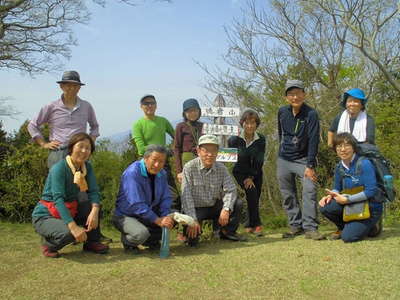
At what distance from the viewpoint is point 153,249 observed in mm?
3973

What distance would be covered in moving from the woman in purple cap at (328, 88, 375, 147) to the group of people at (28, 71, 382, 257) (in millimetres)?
10

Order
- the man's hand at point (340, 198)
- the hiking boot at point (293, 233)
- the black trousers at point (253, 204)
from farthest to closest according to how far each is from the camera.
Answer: the black trousers at point (253, 204) < the hiking boot at point (293, 233) < the man's hand at point (340, 198)

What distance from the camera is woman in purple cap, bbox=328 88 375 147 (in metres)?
4.14

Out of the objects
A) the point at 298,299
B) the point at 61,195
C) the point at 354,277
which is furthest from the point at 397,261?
the point at 61,195

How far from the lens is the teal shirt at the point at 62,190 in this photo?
3.47m

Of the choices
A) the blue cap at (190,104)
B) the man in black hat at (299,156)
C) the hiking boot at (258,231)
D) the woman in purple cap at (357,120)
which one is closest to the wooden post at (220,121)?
the blue cap at (190,104)

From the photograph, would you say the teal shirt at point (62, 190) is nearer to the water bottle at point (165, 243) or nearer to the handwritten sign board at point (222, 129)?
the water bottle at point (165, 243)

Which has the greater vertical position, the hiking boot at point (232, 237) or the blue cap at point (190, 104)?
the blue cap at point (190, 104)

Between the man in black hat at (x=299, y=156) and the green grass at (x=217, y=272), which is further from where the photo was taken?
the man in black hat at (x=299, y=156)

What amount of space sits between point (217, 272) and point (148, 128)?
217 cm

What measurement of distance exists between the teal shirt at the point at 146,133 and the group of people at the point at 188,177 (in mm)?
13

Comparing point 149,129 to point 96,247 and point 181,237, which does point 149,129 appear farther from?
point 96,247

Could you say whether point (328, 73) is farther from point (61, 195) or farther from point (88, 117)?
point (61, 195)

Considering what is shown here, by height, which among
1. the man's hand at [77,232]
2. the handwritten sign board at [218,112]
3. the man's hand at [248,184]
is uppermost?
the handwritten sign board at [218,112]
